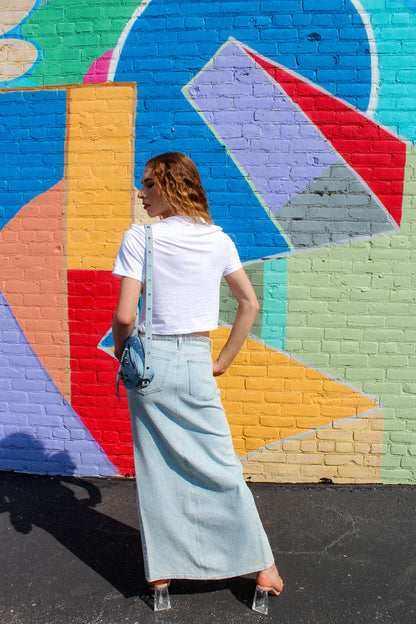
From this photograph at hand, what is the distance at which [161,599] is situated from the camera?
2209 millimetres

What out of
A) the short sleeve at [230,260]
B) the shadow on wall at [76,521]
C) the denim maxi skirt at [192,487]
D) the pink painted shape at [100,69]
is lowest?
the shadow on wall at [76,521]

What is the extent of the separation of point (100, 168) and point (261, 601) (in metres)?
2.61

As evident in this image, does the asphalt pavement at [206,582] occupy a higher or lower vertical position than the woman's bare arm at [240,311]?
lower

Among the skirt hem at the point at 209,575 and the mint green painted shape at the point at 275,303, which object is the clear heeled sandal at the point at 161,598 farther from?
the mint green painted shape at the point at 275,303

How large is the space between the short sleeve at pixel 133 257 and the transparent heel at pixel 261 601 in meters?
1.43

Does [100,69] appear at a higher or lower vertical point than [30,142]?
higher

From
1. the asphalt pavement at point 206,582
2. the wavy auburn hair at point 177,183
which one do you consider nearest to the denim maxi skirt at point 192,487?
the asphalt pavement at point 206,582

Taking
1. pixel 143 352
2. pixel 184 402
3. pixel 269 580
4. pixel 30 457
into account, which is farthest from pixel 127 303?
pixel 30 457

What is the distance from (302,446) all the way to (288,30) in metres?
2.60

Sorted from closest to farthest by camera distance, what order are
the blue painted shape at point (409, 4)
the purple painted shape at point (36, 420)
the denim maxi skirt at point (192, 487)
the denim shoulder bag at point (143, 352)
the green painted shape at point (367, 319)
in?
the denim shoulder bag at point (143, 352)
the denim maxi skirt at point (192, 487)
the blue painted shape at point (409, 4)
the green painted shape at point (367, 319)
the purple painted shape at point (36, 420)

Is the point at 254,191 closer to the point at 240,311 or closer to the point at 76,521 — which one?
the point at 240,311

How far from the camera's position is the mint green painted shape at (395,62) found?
3.05 metres

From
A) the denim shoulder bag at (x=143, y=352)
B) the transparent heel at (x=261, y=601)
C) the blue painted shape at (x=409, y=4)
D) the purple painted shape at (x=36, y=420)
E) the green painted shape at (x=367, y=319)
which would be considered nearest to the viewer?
the denim shoulder bag at (x=143, y=352)

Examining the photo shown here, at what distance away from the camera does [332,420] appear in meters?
3.27
